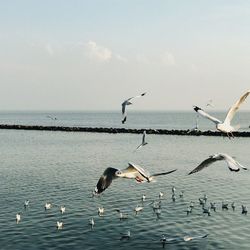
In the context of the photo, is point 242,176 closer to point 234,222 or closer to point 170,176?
point 170,176

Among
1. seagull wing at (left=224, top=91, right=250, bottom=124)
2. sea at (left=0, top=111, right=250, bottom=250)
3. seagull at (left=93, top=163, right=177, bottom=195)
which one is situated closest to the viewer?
seagull at (left=93, top=163, right=177, bottom=195)

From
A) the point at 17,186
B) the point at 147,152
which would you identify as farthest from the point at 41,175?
the point at 147,152

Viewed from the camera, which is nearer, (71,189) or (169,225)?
(169,225)

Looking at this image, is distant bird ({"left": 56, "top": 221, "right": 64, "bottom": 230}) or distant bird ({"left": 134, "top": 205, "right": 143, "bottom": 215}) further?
distant bird ({"left": 134, "top": 205, "right": 143, "bottom": 215})

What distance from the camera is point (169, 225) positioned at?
3228cm

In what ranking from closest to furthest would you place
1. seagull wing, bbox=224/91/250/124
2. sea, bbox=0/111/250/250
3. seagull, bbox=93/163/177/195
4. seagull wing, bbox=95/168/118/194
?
seagull, bbox=93/163/177/195
seagull wing, bbox=95/168/118/194
seagull wing, bbox=224/91/250/124
sea, bbox=0/111/250/250

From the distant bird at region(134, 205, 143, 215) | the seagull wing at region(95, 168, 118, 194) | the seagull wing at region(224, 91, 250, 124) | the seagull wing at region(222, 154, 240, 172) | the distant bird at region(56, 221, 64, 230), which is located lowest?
the distant bird at region(56, 221, 64, 230)

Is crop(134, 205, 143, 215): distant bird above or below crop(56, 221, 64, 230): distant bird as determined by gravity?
above

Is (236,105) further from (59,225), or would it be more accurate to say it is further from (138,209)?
(138,209)

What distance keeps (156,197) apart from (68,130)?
351 feet

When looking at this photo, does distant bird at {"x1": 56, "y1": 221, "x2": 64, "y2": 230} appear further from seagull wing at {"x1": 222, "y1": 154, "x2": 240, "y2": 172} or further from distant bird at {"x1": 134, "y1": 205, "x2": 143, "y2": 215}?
seagull wing at {"x1": 222, "y1": 154, "x2": 240, "y2": 172}

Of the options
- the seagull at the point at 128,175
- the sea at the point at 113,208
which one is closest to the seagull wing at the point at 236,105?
the seagull at the point at 128,175

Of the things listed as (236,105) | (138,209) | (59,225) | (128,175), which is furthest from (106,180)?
(138,209)

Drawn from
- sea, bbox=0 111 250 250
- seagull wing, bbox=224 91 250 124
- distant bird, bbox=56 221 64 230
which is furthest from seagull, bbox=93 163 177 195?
distant bird, bbox=56 221 64 230
